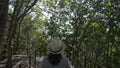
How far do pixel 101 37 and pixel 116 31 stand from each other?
2511 millimetres

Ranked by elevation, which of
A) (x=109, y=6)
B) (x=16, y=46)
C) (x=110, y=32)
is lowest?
(x=16, y=46)

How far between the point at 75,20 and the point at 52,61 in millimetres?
15216

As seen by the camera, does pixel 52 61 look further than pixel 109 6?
No

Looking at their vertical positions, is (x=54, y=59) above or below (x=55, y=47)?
below

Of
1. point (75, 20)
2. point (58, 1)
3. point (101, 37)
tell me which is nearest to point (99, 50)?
point (101, 37)

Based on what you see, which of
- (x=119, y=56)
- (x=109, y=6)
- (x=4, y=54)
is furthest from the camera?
(x=4, y=54)

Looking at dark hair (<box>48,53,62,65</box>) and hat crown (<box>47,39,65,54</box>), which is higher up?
hat crown (<box>47,39,65,54</box>)

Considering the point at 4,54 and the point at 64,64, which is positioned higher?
the point at 64,64

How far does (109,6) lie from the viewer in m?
16.2

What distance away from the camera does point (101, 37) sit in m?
19.8

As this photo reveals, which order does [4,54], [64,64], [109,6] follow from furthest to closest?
[4,54] → [109,6] → [64,64]

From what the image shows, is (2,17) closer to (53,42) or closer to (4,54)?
(53,42)

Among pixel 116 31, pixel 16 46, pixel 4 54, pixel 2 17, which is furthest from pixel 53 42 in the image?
pixel 16 46

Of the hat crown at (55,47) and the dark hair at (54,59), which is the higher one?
the hat crown at (55,47)
